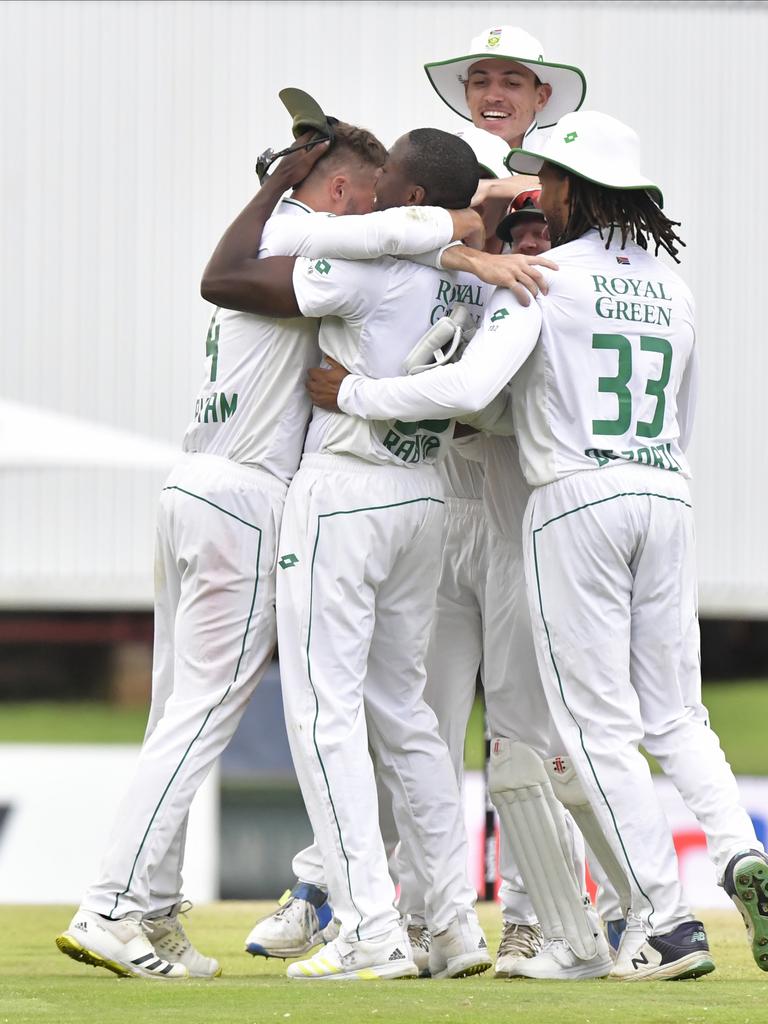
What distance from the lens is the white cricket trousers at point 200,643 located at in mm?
4070

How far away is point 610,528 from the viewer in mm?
3996

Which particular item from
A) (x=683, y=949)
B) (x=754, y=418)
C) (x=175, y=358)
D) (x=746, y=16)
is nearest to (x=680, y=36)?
(x=746, y=16)

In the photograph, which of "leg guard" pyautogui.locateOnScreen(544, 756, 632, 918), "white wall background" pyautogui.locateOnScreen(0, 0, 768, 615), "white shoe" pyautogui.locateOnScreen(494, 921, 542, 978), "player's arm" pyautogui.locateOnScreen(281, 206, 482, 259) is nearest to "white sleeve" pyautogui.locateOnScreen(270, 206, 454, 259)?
"player's arm" pyautogui.locateOnScreen(281, 206, 482, 259)

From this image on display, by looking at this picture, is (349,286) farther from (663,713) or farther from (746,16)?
(746,16)

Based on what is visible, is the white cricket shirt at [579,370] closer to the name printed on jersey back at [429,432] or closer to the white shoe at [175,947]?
the name printed on jersey back at [429,432]

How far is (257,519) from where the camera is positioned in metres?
4.22

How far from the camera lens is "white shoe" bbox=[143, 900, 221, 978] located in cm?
425

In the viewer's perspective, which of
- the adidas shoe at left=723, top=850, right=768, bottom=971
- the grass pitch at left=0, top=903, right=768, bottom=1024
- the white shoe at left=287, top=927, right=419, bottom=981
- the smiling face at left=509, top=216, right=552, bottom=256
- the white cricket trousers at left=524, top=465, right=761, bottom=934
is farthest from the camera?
the smiling face at left=509, top=216, right=552, bottom=256

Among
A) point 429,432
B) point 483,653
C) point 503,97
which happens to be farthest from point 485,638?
point 503,97

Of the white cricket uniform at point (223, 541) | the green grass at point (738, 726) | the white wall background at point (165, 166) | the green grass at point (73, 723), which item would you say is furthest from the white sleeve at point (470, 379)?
the green grass at point (738, 726)

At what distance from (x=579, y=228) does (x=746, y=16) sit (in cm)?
672

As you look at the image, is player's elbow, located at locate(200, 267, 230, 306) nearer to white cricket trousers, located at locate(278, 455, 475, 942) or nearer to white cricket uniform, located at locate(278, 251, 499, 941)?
white cricket uniform, located at locate(278, 251, 499, 941)

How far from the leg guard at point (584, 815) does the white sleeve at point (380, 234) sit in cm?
132

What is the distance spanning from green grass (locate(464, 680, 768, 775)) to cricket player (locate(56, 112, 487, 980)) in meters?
8.87
